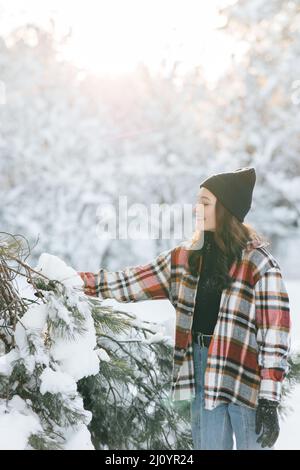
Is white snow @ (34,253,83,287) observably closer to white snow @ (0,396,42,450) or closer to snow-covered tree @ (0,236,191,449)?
snow-covered tree @ (0,236,191,449)

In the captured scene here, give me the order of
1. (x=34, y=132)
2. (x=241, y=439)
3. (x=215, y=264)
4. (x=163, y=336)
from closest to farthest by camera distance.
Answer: (x=241, y=439) → (x=215, y=264) → (x=163, y=336) → (x=34, y=132)

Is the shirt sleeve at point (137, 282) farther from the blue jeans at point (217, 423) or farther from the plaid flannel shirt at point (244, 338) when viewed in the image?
the blue jeans at point (217, 423)

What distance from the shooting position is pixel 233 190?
2182 mm

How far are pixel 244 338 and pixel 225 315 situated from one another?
11cm

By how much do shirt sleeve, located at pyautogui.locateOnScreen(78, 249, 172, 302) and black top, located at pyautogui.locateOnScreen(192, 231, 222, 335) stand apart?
17 centimetres

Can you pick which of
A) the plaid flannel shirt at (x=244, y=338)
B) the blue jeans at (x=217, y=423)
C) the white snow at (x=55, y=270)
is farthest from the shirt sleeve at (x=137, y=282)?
the white snow at (x=55, y=270)

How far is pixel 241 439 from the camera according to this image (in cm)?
204

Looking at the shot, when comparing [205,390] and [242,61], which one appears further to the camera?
[242,61]

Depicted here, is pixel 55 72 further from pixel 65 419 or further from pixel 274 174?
pixel 65 419

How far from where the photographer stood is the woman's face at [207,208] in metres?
2.21

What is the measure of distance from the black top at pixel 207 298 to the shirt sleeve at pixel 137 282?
17 cm
